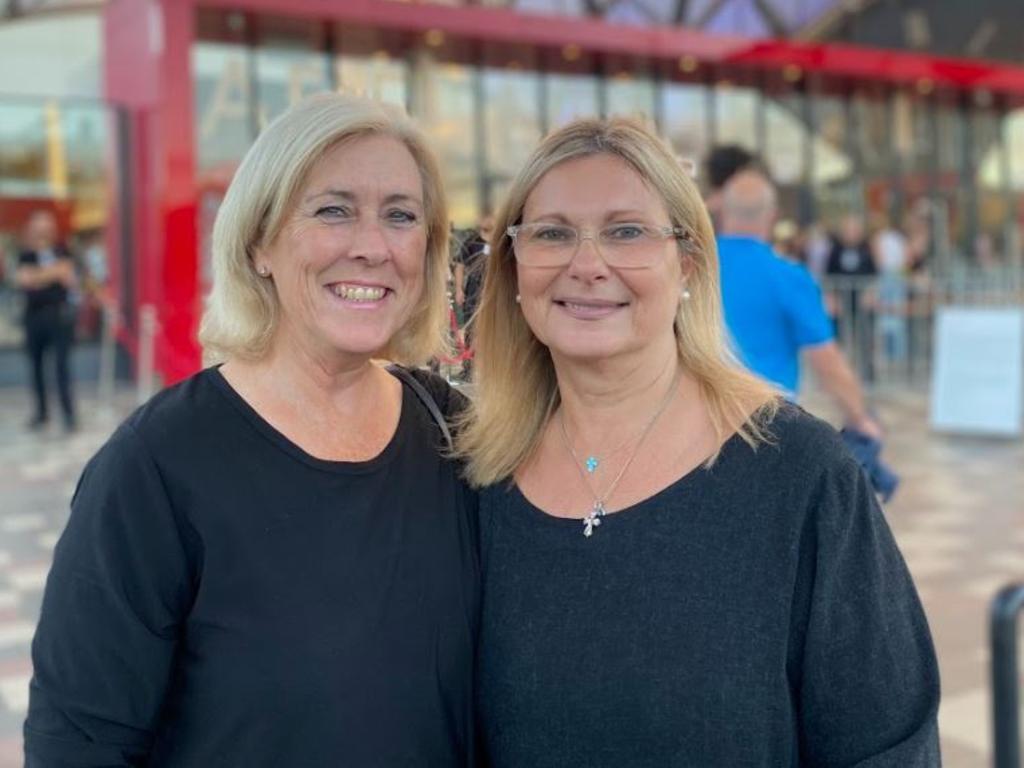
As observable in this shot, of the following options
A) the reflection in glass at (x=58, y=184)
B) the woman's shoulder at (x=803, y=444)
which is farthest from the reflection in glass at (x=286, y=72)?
the woman's shoulder at (x=803, y=444)

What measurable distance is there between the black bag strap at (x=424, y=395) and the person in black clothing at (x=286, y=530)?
0.05 metres

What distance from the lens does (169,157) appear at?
12484mm

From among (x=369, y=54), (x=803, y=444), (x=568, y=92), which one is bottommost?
(x=803, y=444)

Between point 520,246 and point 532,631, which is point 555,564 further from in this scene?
point 520,246

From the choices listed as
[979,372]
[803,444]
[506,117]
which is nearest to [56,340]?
[506,117]

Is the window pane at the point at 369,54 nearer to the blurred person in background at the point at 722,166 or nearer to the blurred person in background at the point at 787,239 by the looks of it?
the blurred person in background at the point at 787,239

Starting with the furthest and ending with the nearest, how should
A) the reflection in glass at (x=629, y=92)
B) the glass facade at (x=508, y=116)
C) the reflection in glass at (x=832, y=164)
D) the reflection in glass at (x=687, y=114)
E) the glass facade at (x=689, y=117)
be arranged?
the reflection in glass at (x=832, y=164), the reflection in glass at (x=687, y=114), the reflection in glass at (x=629, y=92), the glass facade at (x=689, y=117), the glass facade at (x=508, y=116)

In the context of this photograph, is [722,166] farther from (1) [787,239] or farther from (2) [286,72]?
(1) [787,239]

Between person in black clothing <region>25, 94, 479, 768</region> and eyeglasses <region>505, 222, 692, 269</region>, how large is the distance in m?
0.22

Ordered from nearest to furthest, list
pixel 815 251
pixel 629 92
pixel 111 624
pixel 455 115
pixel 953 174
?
pixel 111 624 < pixel 455 115 < pixel 815 251 < pixel 629 92 < pixel 953 174

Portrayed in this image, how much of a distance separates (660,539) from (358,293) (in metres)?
0.66

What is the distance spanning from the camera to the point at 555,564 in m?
1.89

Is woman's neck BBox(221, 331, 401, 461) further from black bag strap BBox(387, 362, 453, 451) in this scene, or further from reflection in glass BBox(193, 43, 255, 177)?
reflection in glass BBox(193, 43, 255, 177)

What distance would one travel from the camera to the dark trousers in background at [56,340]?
10734 mm
